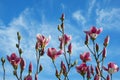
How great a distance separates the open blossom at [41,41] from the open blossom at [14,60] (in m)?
0.32

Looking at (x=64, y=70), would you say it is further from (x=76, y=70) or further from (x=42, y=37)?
(x=42, y=37)

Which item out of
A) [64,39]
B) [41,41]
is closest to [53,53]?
[41,41]

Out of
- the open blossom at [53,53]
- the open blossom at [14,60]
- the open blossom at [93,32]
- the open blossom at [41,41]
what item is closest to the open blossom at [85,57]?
the open blossom at [93,32]

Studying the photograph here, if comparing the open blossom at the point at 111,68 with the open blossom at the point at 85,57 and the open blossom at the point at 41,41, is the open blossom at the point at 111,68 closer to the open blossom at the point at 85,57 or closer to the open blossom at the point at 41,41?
the open blossom at the point at 85,57

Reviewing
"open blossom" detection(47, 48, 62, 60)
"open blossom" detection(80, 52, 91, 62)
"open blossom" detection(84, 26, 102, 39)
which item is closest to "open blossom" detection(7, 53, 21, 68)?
"open blossom" detection(47, 48, 62, 60)

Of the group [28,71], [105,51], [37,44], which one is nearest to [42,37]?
[37,44]

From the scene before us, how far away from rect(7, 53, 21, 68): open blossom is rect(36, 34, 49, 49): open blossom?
32cm

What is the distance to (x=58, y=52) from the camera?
5012 mm

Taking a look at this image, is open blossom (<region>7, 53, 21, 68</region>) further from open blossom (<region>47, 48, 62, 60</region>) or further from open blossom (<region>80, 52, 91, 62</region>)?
open blossom (<region>80, 52, 91, 62</region>)

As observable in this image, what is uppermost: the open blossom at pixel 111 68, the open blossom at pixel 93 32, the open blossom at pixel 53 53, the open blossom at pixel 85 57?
the open blossom at pixel 93 32

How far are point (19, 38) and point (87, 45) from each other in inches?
40.2

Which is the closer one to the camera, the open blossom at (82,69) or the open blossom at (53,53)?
the open blossom at (82,69)

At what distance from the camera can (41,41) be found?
194 inches

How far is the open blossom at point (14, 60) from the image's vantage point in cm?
469
